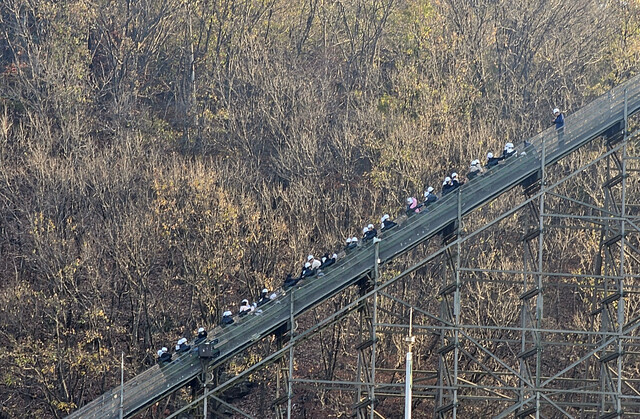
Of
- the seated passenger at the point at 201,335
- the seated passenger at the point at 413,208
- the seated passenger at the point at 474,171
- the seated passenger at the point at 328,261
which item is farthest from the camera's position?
the seated passenger at the point at 474,171

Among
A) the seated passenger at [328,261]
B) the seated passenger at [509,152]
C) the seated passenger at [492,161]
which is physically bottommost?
the seated passenger at [328,261]

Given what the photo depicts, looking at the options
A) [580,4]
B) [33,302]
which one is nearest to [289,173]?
[33,302]

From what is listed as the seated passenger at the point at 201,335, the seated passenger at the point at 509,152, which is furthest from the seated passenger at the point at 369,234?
the seated passenger at the point at 201,335

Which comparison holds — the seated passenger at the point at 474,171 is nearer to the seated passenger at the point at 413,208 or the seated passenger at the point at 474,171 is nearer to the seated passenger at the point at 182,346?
the seated passenger at the point at 413,208

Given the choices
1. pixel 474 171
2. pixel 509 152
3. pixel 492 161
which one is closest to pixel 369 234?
pixel 474 171

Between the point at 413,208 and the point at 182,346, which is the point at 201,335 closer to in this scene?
the point at 182,346
